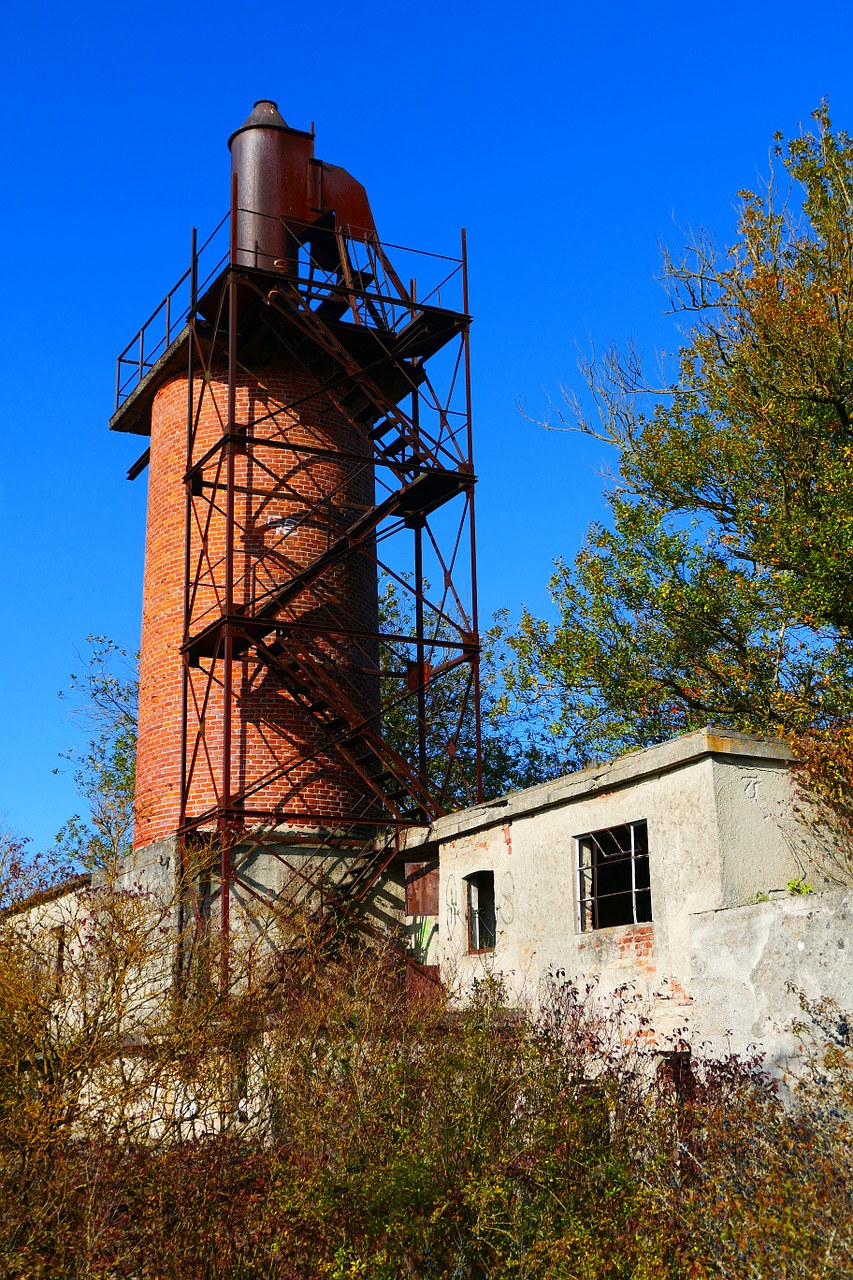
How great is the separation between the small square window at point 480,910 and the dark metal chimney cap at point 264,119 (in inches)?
467

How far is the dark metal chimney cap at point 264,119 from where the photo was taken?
20.4 metres

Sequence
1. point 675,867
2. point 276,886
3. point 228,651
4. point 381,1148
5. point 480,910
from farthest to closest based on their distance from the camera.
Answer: point 276,886 → point 228,651 → point 480,910 → point 675,867 → point 381,1148

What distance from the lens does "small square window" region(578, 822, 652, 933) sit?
13109 millimetres

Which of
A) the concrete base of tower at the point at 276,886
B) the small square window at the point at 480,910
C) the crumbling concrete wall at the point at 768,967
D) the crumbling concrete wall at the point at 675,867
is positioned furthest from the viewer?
the concrete base of tower at the point at 276,886

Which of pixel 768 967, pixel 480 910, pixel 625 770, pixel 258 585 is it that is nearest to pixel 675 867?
pixel 625 770

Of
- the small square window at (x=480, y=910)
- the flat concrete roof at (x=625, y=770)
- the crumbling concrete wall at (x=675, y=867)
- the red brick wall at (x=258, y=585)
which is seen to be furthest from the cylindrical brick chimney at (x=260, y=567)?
the crumbling concrete wall at (x=675, y=867)

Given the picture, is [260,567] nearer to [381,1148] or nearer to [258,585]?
[258,585]

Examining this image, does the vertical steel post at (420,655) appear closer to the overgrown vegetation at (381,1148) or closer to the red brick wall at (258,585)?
the red brick wall at (258,585)

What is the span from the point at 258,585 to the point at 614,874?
24.0 feet

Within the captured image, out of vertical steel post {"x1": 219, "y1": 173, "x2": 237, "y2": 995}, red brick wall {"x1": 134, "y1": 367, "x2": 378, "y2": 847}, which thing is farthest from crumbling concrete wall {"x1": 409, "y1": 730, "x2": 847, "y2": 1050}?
red brick wall {"x1": 134, "y1": 367, "x2": 378, "y2": 847}

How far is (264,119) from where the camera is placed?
2048 centimetres

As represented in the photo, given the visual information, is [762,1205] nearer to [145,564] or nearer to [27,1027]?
[27,1027]

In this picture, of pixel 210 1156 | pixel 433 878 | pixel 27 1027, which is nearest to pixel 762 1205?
pixel 210 1156

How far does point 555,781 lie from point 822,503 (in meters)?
6.44
